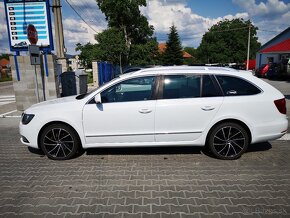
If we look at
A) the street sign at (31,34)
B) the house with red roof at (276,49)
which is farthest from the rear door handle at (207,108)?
the house with red roof at (276,49)

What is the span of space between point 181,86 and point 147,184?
181 cm

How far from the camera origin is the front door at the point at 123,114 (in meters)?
4.02

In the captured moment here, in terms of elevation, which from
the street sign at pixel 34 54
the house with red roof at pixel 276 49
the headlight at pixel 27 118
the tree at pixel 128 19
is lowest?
the headlight at pixel 27 118

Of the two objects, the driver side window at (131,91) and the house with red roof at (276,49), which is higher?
the house with red roof at (276,49)

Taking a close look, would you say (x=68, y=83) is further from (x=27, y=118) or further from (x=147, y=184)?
(x=147, y=184)

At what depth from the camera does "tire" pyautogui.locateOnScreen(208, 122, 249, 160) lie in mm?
4117

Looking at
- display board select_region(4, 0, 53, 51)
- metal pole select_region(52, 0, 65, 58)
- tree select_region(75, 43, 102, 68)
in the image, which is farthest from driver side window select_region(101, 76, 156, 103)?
tree select_region(75, 43, 102, 68)

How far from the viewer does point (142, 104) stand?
402 cm

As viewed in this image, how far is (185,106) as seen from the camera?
4.00 meters

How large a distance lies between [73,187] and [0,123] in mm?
5668

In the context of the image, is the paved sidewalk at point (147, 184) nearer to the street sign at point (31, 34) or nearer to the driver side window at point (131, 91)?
the driver side window at point (131, 91)

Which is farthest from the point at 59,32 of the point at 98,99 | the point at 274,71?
Answer: the point at 274,71

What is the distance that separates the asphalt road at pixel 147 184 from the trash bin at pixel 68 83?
7.43 meters

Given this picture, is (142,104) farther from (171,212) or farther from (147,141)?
(171,212)
